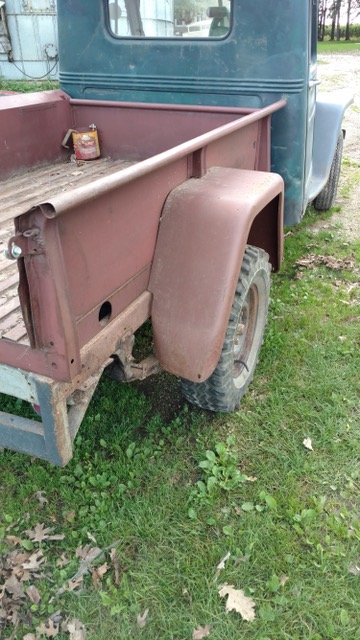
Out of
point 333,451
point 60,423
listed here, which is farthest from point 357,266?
point 60,423

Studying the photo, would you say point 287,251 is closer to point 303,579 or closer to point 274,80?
point 274,80

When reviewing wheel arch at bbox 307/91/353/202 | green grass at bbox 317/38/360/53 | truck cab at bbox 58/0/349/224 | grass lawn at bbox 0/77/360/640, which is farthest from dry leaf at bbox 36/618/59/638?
green grass at bbox 317/38/360/53

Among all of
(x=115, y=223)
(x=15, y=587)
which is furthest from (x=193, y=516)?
(x=115, y=223)

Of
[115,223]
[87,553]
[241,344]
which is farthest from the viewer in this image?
[241,344]

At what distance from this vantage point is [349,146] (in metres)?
8.08

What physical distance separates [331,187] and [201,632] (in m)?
4.41

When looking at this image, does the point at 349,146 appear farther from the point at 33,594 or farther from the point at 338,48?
the point at 338,48

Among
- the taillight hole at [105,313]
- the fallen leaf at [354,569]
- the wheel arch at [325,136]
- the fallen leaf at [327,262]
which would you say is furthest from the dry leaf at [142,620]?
the wheel arch at [325,136]

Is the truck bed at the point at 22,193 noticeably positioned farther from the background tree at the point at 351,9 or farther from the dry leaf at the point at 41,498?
the background tree at the point at 351,9

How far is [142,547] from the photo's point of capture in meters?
2.32

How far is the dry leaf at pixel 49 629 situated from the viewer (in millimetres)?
2027

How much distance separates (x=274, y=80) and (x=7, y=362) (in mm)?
2453

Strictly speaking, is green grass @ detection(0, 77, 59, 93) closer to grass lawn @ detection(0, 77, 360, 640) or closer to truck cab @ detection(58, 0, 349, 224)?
truck cab @ detection(58, 0, 349, 224)

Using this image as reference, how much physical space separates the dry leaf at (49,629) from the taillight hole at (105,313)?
45.4 inches
